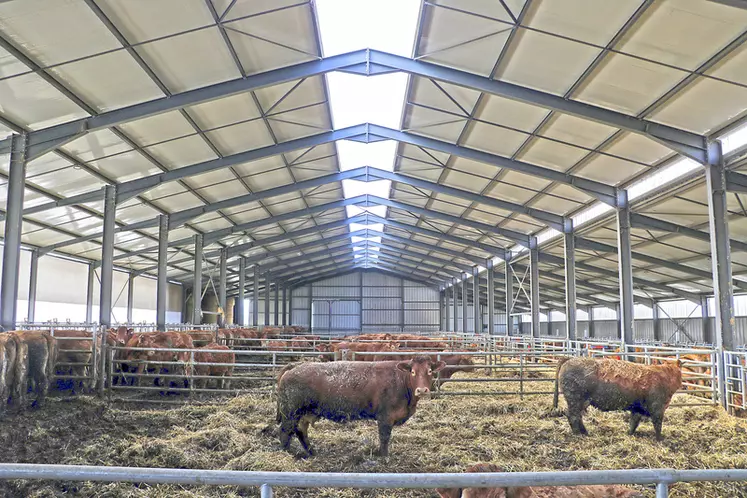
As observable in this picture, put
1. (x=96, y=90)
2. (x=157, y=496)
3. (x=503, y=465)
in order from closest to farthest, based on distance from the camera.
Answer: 1. (x=157, y=496)
2. (x=503, y=465)
3. (x=96, y=90)

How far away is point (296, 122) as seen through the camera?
1542 cm

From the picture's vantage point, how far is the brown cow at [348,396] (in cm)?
671

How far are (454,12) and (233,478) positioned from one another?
31.5 ft

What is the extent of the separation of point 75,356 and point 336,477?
11878 millimetres

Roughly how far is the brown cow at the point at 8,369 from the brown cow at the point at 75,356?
154 cm

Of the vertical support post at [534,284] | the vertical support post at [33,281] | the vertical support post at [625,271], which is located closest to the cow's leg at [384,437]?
the vertical support post at [625,271]

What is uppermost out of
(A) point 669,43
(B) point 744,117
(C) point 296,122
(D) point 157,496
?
(C) point 296,122

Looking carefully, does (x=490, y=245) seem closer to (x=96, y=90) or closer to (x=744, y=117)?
(x=744, y=117)

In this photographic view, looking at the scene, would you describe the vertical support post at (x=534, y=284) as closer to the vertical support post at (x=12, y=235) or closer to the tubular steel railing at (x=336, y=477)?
the vertical support post at (x=12, y=235)

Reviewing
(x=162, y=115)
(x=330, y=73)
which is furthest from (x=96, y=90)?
(x=330, y=73)

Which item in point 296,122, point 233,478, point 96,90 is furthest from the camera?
point 296,122

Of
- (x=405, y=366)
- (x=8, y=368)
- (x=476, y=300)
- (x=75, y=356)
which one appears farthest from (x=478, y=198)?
(x=8, y=368)

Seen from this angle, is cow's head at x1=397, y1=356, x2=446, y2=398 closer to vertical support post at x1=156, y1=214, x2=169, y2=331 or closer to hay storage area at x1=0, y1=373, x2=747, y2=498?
hay storage area at x1=0, y1=373, x2=747, y2=498

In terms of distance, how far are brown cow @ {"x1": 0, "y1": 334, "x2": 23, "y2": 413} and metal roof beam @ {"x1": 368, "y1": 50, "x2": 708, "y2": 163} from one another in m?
9.39
